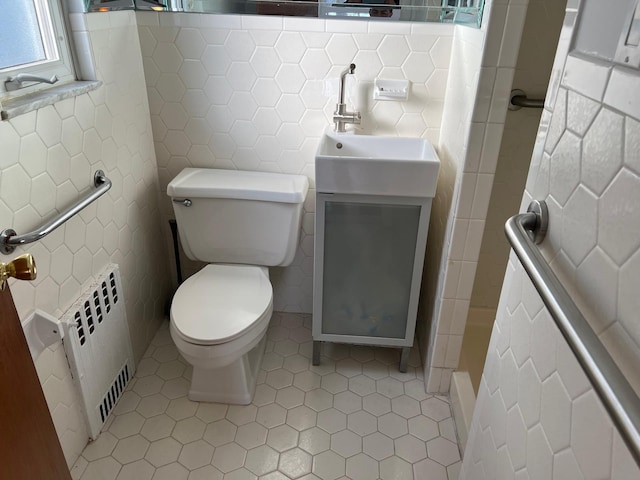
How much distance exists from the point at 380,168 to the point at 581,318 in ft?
3.61

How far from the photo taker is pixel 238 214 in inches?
74.3

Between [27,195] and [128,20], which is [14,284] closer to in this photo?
[27,195]

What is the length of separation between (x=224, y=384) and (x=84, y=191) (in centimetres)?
86

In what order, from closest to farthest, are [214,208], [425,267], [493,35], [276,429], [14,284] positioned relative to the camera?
[14,284] < [493,35] < [276,429] < [214,208] < [425,267]

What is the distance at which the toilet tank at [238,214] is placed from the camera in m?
1.84

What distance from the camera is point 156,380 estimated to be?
1957 millimetres

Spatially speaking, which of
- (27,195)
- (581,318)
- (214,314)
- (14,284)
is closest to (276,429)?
(214,314)

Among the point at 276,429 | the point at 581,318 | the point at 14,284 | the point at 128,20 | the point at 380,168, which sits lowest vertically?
the point at 276,429

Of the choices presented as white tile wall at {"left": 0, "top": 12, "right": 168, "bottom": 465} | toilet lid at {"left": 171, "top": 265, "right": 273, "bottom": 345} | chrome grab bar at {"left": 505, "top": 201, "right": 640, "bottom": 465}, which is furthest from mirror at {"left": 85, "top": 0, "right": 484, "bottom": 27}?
chrome grab bar at {"left": 505, "top": 201, "right": 640, "bottom": 465}

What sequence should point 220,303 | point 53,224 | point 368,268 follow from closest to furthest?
point 53,224, point 220,303, point 368,268

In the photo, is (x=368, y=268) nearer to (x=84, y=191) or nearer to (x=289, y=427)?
(x=289, y=427)

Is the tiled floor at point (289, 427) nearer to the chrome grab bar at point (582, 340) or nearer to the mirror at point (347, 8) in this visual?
the chrome grab bar at point (582, 340)

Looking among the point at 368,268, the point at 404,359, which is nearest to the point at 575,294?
the point at 368,268

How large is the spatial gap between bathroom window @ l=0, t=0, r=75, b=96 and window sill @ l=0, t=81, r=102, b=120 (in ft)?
0.08
